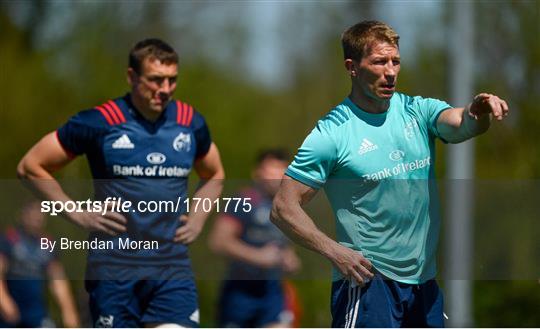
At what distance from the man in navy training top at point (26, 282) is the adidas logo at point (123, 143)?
373cm

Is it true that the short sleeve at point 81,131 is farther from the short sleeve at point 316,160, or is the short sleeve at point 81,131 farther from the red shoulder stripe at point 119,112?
the short sleeve at point 316,160

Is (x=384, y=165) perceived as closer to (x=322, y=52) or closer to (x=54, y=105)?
(x=54, y=105)

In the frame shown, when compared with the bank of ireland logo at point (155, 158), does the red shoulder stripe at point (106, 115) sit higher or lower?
higher

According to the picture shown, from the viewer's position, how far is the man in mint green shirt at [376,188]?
7.04m

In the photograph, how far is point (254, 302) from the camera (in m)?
13.1

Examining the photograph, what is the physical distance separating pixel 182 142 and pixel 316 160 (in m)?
1.61

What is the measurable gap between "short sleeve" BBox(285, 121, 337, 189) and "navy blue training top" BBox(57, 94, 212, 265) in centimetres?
148

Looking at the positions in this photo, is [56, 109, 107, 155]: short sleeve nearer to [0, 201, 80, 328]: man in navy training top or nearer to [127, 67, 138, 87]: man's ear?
[127, 67, 138, 87]: man's ear

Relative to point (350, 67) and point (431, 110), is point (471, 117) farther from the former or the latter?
point (350, 67)

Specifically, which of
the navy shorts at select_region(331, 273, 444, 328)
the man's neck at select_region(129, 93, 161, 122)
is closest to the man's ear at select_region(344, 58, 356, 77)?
the navy shorts at select_region(331, 273, 444, 328)

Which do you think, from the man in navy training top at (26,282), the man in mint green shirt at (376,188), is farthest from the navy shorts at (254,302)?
the man in mint green shirt at (376,188)

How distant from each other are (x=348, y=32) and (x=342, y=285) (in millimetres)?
1390

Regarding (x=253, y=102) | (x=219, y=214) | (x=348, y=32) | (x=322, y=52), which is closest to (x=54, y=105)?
(x=253, y=102)

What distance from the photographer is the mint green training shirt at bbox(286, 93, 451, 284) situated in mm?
A: 7062
